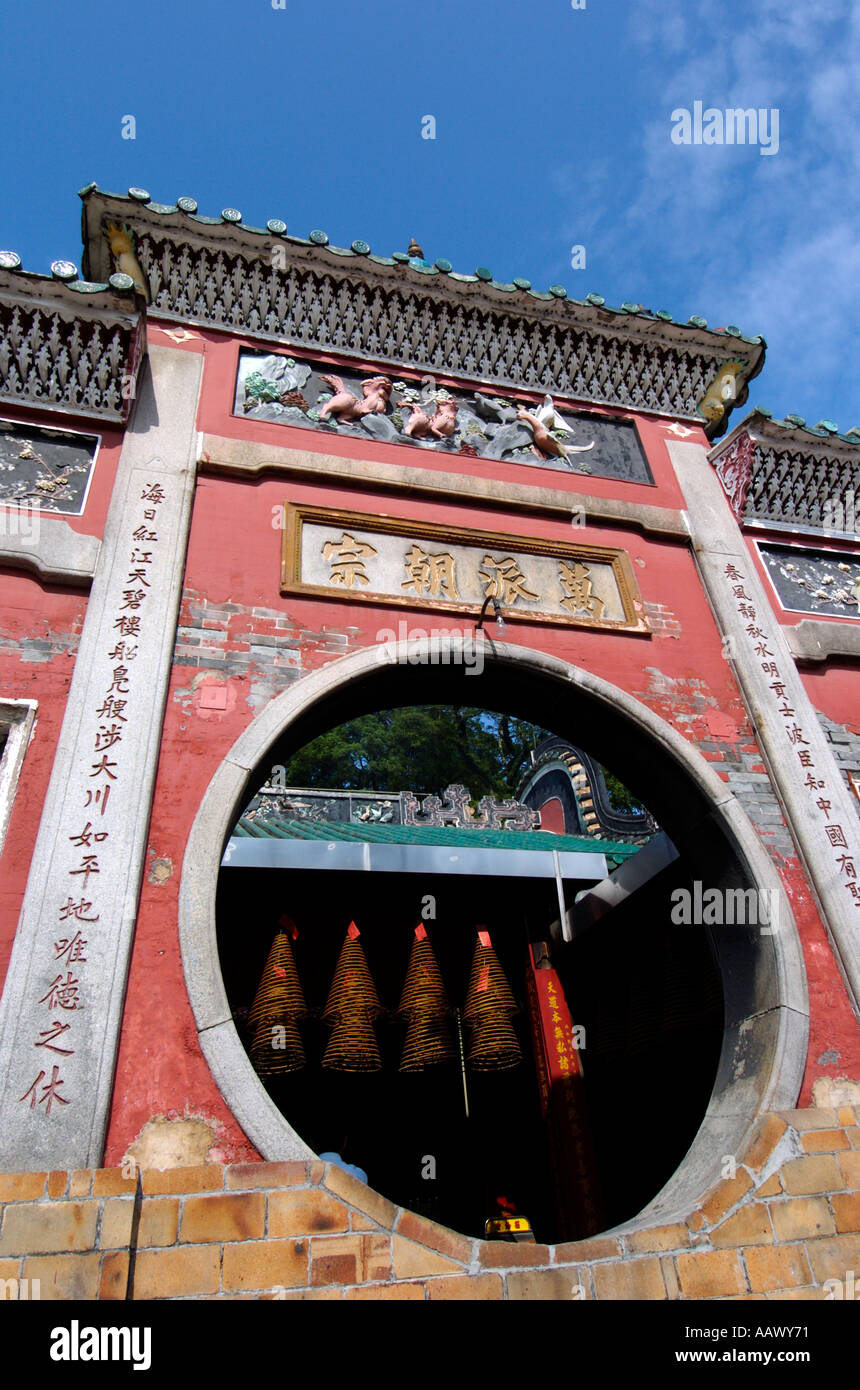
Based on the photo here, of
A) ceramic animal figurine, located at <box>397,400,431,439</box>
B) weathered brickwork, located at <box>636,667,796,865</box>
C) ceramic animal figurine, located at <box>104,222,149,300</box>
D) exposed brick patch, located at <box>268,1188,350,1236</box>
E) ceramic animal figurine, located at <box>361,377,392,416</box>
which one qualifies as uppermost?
ceramic animal figurine, located at <box>104,222,149,300</box>

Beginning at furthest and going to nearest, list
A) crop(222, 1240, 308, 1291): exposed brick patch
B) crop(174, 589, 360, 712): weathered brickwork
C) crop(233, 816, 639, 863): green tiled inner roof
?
crop(233, 816, 639, 863): green tiled inner roof → crop(174, 589, 360, 712): weathered brickwork → crop(222, 1240, 308, 1291): exposed brick patch

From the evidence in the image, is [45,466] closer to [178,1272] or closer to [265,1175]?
[265,1175]

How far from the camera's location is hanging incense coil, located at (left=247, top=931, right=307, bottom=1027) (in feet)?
16.9

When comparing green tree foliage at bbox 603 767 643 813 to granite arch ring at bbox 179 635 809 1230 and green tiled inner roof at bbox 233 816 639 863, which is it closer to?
green tiled inner roof at bbox 233 816 639 863

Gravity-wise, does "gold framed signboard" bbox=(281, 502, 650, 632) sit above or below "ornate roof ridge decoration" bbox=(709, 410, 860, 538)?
below

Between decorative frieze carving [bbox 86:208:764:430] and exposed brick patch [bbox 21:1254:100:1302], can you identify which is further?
decorative frieze carving [bbox 86:208:764:430]

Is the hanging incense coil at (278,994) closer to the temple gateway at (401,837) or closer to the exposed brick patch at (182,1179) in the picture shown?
the temple gateway at (401,837)

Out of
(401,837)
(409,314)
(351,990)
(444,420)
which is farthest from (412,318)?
(351,990)

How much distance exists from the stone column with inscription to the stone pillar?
10.9 feet

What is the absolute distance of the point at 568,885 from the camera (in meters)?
7.21

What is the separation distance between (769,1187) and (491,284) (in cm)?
577

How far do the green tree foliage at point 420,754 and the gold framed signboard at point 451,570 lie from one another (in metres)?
12.9

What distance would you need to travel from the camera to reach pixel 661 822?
4.96 m

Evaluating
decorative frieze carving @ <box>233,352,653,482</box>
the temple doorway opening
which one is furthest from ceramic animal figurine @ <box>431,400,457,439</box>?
the temple doorway opening
